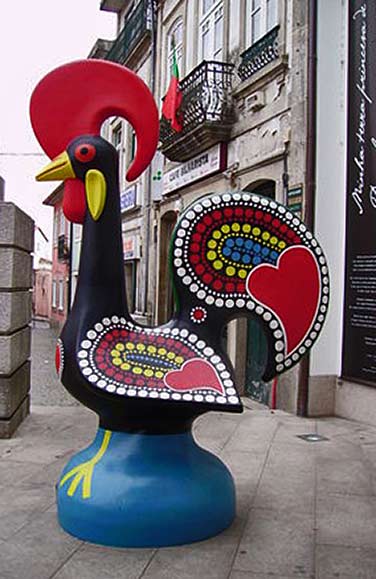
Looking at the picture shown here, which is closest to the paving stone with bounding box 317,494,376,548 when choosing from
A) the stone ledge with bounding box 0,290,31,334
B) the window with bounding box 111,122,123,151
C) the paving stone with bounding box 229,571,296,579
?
the paving stone with bounding box 229,571,296,579

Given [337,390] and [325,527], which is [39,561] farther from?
[337,390]

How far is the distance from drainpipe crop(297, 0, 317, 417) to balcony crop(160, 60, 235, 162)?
238cm

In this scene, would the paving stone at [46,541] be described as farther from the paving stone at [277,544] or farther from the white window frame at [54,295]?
the white window frame at [54,295]

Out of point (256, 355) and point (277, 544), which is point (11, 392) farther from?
point (256, 355)

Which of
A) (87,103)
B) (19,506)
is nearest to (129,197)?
(87,103)

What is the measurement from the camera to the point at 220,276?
425 cm

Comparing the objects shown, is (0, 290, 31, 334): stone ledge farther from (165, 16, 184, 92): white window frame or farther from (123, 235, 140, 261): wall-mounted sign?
(123, 235, 140, 261): wall-mounted sign

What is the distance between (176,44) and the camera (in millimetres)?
14180

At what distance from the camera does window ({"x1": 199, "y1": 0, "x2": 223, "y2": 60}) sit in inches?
456

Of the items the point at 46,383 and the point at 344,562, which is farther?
the point at 46,383

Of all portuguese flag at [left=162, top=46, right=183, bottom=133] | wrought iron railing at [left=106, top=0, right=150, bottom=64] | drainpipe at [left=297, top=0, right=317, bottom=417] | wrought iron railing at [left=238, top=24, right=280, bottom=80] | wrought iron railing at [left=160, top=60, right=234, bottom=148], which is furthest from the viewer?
wrought iron railing at [left=106, top=0, right=150, bottom=64]

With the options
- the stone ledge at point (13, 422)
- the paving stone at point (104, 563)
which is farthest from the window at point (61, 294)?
the paving stone at point (104, 563)

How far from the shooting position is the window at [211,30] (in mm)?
11594

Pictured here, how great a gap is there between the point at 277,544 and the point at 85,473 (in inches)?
48.5
